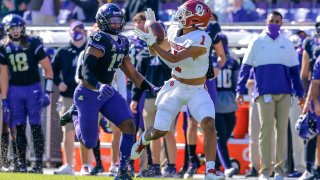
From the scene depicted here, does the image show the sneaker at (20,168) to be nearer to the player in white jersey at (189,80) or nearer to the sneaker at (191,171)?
the sneaker at (191,171)

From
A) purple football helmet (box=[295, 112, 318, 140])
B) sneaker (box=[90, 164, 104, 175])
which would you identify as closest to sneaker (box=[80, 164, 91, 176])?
sneaker (box=[90, 164, 104, 175])

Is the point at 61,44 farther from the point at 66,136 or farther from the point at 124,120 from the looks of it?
the point at 124,120

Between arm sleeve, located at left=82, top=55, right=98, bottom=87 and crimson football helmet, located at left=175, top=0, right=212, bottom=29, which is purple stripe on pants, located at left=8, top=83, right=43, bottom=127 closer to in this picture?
arm sleeve, located at left=82, top=55, right=98, bottom=87

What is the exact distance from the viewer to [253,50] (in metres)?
13.9

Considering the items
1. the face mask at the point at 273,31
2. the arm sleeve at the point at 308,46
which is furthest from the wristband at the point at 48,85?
the arm sleeve at the point at 308,46

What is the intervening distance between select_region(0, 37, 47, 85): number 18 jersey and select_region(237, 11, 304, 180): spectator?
8.71ft

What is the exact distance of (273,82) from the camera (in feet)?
45.4

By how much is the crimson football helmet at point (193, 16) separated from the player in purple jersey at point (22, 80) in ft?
11.7

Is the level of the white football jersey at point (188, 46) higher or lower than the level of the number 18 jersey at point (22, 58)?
higher

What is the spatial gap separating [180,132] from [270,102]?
6.48ft

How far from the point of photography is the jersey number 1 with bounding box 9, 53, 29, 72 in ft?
48.2

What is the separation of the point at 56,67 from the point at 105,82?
3244 millimetres

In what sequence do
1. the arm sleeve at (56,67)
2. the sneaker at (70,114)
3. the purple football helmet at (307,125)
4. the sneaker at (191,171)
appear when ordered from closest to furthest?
the sneaker at (70,114) → the purple football helmet at (307,125) → the sneaker at (191,171) → the arm sleeve at (56,67)

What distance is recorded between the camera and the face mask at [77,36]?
597 inches
